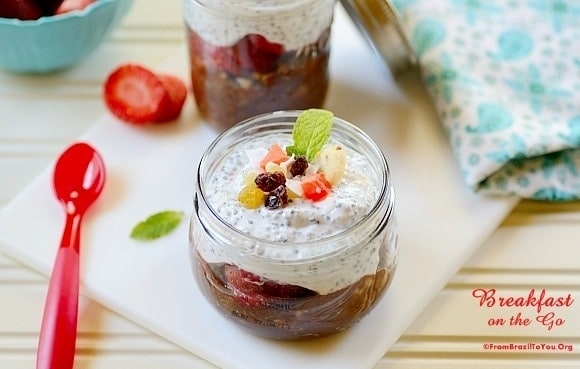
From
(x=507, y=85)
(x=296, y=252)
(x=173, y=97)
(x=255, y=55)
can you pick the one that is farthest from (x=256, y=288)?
(x=507, y=85)

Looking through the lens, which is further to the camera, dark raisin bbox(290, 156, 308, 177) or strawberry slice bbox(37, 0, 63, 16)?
strawberry slice bbox(37, 0, 63, 16)

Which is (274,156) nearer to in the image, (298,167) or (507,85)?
(298,167)

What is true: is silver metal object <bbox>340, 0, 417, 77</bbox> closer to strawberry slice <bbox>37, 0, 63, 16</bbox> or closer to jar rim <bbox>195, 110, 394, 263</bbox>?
jar rim <bbox>195, 110, 394, 263</bbox>

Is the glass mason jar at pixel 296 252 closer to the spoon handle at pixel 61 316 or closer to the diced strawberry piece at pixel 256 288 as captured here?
the diced strawberry piece at pixel 256 288

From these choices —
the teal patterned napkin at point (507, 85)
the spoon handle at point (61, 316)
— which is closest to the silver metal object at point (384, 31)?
the teal patterned napkin at point (507, 85)

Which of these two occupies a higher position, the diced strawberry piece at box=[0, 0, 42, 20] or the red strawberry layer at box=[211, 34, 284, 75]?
the diced strawberry piece at box=[0, 0, 42, 20]

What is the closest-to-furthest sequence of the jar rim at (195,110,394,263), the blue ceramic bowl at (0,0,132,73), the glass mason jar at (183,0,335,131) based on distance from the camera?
the jar rim at (195,110,394,263) < the glass mason jar at (183,0,335,131) < the blue ceramic bowl at (0,0,132,73)

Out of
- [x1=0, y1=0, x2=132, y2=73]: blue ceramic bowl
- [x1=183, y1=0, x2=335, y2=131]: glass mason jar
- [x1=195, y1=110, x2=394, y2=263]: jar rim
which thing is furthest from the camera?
[x1=0, y1=0, x2=132, y2=73]: blue ceramic bowl

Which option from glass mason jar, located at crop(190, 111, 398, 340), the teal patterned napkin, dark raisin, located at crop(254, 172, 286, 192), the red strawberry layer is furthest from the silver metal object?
dark raisin, located at crop(254, 172, 286, 192)
